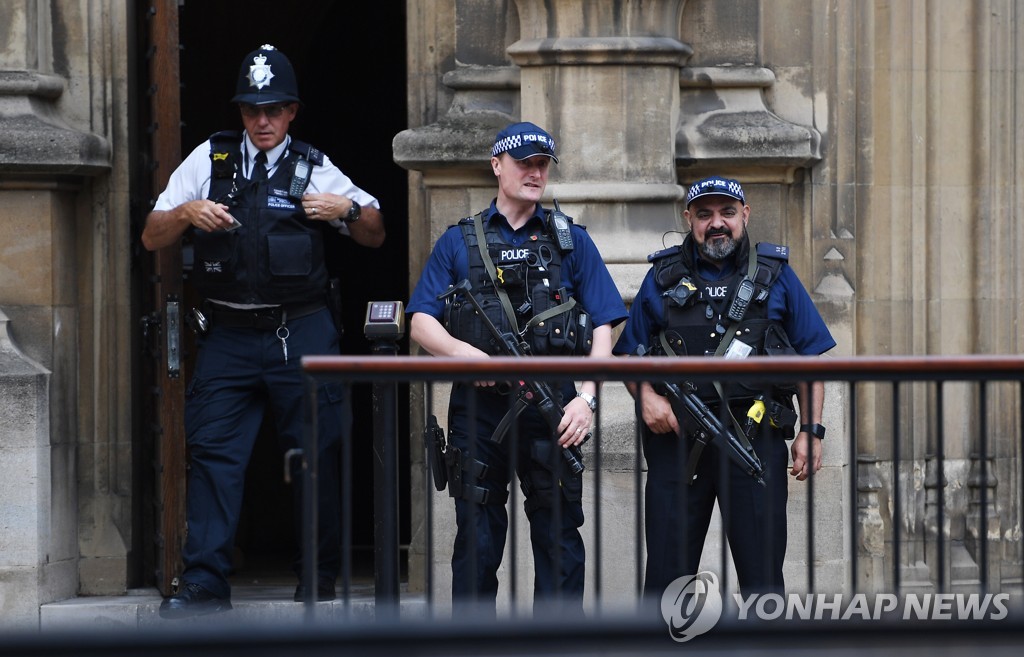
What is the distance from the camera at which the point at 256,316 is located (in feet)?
21.7

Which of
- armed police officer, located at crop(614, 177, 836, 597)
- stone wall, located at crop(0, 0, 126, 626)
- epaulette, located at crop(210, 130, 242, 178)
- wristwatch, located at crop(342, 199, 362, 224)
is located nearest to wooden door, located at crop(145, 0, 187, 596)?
stone wall, located at crop(0, 0, 126, 626)

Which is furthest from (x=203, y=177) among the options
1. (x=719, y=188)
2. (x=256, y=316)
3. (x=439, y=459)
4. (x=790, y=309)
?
(x=790, y=309)

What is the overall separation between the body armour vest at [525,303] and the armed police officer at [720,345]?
26cm

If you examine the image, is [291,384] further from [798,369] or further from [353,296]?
[353,296]

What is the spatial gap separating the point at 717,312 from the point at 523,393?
2.41 feet

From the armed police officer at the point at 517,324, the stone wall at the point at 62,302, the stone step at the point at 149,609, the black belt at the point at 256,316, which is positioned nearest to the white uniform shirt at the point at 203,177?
the black belt at the point at 256,316

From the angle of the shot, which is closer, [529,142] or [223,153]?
[529,142]

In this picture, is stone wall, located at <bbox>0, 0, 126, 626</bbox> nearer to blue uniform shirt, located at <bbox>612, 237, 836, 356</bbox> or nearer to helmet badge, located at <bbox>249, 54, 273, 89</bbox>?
helmet badge, located at <bbox>249, 54, 273, 89</bbox>

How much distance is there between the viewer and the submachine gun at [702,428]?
5.77 metres

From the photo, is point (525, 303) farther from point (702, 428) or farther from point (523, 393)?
point (702, 428)

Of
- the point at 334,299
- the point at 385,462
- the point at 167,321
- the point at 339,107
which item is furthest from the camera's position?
the point at 339,107

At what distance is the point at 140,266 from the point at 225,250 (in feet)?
3.32

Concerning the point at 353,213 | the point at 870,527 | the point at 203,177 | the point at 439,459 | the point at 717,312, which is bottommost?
the point at 870,527

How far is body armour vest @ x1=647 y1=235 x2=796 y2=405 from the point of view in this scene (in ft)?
19.7
